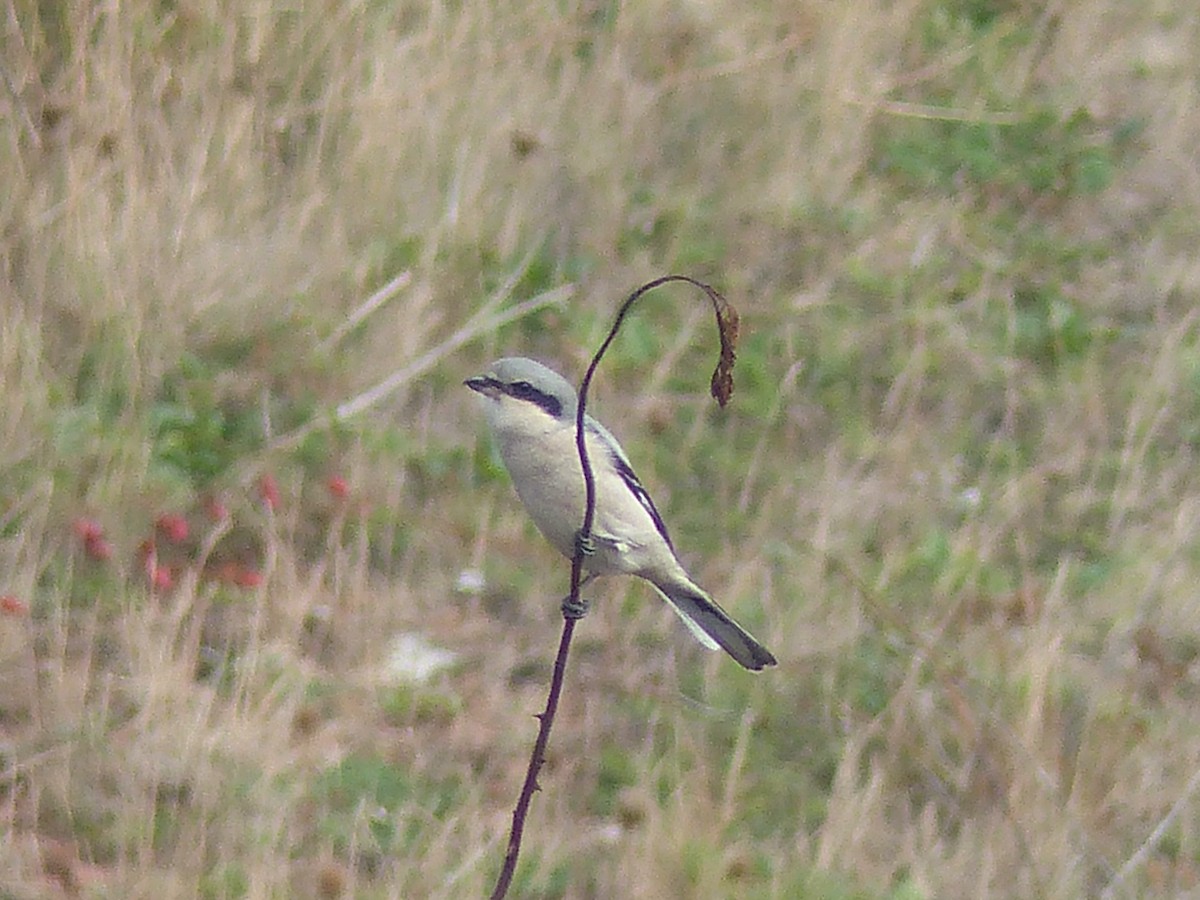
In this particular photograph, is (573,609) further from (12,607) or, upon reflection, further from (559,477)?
(12,607)

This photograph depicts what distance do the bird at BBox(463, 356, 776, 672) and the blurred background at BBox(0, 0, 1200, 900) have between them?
806 millimetres

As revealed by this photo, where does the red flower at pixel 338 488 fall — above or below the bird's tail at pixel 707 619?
below

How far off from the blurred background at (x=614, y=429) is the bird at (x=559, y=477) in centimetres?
81

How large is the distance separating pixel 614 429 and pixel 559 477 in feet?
7.31

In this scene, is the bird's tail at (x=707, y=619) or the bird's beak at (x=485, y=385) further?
the bird's tail at (x=707, y=619)

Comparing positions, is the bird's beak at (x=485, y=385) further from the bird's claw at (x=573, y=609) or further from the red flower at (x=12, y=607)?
the red flower at (x=12, y=607)

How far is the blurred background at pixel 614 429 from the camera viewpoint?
351 cm

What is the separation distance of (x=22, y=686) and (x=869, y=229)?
339 centimetres

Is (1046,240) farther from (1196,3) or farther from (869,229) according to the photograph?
(1196,3)

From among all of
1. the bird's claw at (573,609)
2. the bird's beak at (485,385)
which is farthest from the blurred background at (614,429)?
the bird's claw at (573,609)

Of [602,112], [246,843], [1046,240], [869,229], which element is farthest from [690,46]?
[246,843]

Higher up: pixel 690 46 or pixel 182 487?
pixel 690 46

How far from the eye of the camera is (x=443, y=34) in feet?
18.7

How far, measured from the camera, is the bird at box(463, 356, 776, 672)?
2637 millimetres
